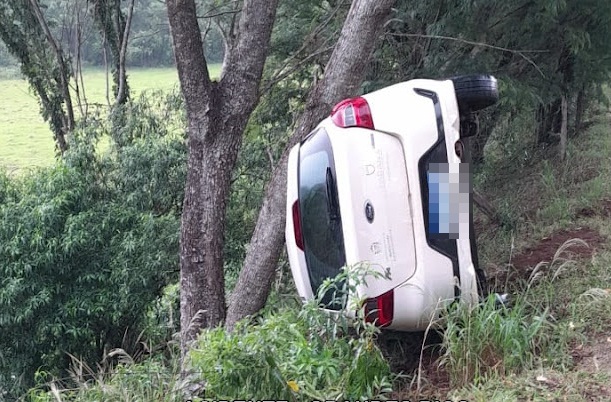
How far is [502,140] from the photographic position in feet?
31.2

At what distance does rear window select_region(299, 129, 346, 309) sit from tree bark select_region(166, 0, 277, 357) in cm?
164

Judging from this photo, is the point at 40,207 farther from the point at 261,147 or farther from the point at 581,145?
the point at 581,145

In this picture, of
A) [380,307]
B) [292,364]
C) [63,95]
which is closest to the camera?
[292,364]

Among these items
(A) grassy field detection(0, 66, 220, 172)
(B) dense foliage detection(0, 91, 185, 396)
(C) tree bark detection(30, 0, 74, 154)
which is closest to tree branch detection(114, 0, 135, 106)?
(C) tree bark detection(30, 0, 74, 154)

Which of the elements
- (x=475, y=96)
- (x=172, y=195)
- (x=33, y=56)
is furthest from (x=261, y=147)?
(x=33, y=56)

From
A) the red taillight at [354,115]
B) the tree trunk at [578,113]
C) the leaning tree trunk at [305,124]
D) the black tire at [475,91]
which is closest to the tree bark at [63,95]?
the leaning tree trunk at [305,124]

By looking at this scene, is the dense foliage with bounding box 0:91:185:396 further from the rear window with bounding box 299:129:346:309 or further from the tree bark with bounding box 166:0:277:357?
the rear window with bounding box 299:129:346:309

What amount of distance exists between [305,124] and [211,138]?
82 centimetres

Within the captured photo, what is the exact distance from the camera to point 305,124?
5.08 metres

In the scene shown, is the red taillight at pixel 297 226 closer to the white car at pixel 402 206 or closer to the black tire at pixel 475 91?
the white car at pixel 402 206

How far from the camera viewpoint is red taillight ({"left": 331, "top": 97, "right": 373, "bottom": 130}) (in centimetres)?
338

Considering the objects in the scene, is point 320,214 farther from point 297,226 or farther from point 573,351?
point 573,351

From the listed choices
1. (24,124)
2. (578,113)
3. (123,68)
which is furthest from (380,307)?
(24,124)

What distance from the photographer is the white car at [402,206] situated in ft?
A: 10.4
